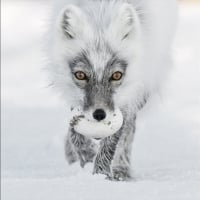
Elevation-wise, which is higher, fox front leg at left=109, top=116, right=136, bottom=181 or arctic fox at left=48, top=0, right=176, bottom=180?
arctic fox at left=48, top=0, right=176, bottom=180

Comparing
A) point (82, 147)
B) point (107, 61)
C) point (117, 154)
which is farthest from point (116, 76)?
point (82, 147)

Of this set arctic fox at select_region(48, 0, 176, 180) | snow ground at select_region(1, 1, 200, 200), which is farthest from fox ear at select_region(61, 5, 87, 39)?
snow ground at select_region(1, 1, 200, 200)

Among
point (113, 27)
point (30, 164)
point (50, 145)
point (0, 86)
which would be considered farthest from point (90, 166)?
point (0, 86)

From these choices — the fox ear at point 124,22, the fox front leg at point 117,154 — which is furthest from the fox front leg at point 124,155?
the fox ear at point 124,22

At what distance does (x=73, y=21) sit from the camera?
17.9 ft

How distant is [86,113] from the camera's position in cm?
528

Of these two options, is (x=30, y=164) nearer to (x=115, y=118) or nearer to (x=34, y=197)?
(x=115, y=118)

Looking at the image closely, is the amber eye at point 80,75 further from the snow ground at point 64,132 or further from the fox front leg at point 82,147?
the fox front leg at point 82,147

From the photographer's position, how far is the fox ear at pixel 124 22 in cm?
539

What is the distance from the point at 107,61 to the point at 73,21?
0.37 metres

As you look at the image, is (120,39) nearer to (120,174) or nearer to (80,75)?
(80,75)

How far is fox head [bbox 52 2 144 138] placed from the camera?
5.29 m

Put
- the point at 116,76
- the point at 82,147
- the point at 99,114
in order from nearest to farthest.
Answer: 1. the point at 99,114
2. the point at 116,76
3. the point at 82,147

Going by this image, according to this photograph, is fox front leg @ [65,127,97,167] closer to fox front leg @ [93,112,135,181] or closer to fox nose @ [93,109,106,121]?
fox front leg @ [93,112,135,181]
